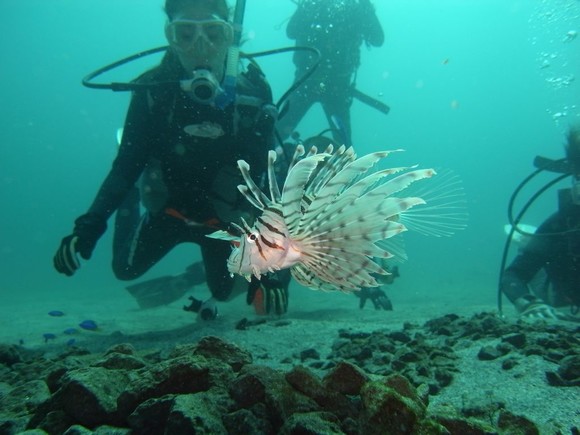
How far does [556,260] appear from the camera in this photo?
6.42 metres

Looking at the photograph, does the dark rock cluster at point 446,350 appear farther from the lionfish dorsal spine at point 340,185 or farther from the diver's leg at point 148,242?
the diver's leg at point 148,242

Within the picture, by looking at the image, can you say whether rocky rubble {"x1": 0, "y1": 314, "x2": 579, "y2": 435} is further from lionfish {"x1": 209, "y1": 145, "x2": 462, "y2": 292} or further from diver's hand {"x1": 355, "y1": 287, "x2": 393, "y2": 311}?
diver's hand {"x1": 355, "y1": 287, "x2": 393, "y2": 311}

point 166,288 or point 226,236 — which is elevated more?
point 226,236

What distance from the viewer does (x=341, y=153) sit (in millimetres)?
2096

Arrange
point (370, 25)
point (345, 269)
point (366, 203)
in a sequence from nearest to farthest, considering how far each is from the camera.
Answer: point (366, 203)
point (345, 269)
point (370, 25)

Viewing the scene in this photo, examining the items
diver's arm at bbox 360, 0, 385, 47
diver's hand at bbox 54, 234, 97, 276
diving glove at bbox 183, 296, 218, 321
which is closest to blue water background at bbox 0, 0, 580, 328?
diver's arm at bbox 360, 0, 385, 47

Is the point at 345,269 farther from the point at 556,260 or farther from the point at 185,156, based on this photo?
the point at 556,260

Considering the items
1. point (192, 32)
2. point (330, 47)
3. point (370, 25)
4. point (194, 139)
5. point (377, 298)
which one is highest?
point (370, 25)

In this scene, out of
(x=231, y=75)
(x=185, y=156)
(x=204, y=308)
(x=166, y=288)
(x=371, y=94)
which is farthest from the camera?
(x=371, y=94)

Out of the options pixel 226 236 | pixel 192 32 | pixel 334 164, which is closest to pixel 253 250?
pixel 226 236

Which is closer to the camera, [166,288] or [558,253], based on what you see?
[558,253]

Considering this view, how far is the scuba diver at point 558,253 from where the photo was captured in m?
5.93

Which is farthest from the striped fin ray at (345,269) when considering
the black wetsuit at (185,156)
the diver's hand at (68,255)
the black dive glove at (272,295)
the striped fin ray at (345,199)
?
the diver's hand at (68,255)

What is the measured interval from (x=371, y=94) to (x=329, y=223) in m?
119
